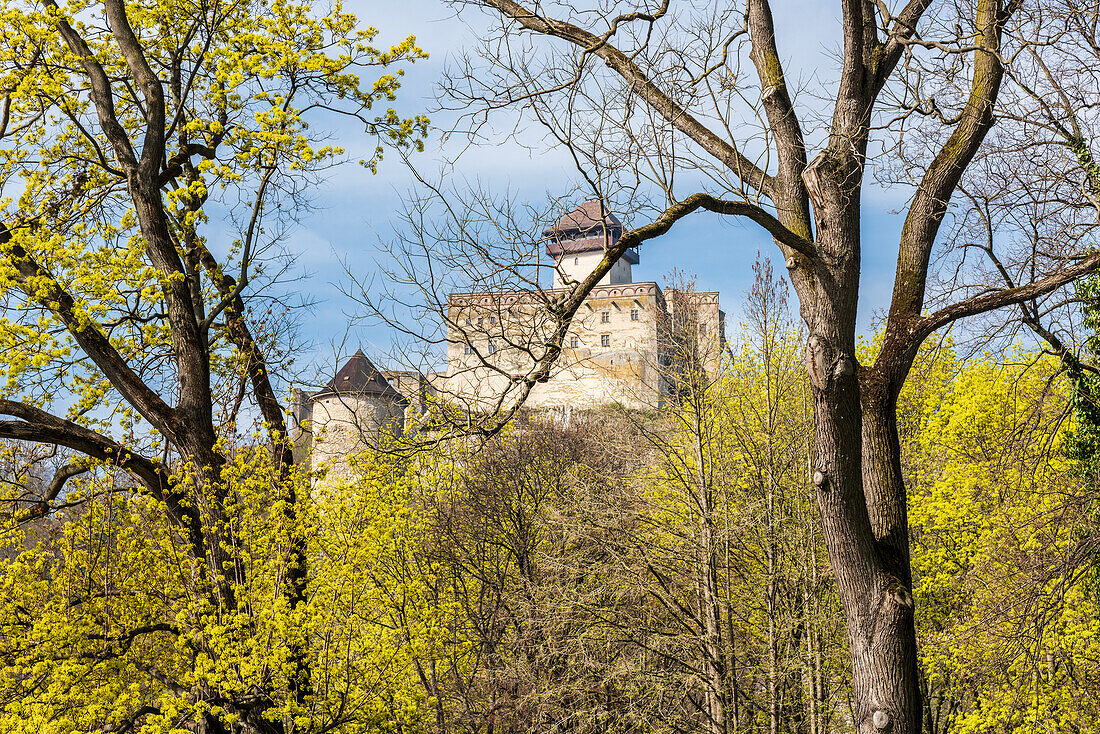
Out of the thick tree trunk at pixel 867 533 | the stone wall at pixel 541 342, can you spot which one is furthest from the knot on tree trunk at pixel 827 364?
the stone wall at pixel 541 342

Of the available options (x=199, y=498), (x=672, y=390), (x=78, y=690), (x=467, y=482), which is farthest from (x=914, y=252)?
(x=467, y=482)

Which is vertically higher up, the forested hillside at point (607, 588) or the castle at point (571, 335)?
the castle at point (571, 335)

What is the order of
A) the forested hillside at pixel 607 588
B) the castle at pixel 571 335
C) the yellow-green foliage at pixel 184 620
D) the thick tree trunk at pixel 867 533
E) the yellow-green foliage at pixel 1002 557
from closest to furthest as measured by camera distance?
the thick tree trunk at pixel 867 533 < the castle at pixel 571 335 < the yellow-green foliage at pixel 184 620 < the forested hillside at pixel 607 588 < the yellow-green foliage at pixel 1002 557

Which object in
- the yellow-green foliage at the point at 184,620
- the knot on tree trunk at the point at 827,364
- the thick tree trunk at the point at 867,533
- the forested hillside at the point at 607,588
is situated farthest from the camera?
the forested hillside at the point at 607,588

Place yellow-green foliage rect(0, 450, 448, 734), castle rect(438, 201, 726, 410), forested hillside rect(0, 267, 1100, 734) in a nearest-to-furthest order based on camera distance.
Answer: castle rect(438, 201, 726, 410), yellow-green foliage rect(0, 450, 448, 734), forested hillside rect(0, 267, 1100, 734)

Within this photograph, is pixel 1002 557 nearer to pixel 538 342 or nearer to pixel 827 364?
pixel 827 364

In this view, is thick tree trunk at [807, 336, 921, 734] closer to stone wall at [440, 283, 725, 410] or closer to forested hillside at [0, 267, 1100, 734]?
stone wall at [440, 283, 725, 410]

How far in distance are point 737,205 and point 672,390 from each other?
353 inches

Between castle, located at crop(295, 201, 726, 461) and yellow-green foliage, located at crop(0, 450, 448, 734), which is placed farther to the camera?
yellow-green foliage, located at crop(0, 450, 448, 734)

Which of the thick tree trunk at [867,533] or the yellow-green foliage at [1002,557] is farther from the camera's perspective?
the yellow-green foliage at [1002,557]

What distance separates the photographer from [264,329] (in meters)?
9.67

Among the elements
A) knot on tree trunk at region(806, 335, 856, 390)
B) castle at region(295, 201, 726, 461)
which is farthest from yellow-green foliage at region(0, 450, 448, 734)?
knot on tree trunk at region(806, 335, 856, 390)

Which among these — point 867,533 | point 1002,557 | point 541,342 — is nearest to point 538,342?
point 541,342

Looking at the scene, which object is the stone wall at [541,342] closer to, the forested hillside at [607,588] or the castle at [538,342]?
the castle at [538,342]
